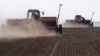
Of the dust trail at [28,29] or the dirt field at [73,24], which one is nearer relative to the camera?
the dust trail at [28,29]

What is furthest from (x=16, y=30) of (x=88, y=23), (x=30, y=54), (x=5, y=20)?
(x=88, y=23)

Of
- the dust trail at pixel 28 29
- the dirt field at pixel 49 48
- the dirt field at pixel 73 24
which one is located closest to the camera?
A: the dirt field at pixel 49 48

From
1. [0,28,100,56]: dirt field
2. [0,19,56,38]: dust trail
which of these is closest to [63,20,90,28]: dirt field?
[0,19,56,38]: dust trail

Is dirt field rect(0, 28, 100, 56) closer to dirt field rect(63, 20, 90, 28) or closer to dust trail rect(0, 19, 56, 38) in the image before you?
dust trail rect(0, 19, 56, 38)

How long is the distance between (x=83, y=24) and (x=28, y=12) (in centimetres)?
2684

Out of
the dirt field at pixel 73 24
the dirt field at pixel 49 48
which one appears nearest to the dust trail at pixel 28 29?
the dirt field at pixel 49 48

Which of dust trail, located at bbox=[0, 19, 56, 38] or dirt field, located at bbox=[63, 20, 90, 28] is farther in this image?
dirt field, located at bbox=[63, 20, 90, 28]

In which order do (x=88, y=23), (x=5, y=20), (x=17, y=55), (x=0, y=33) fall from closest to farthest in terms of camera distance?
(x=17, y=55), (x=0, y=33), (x=5, y=20), (x=88, y=23)

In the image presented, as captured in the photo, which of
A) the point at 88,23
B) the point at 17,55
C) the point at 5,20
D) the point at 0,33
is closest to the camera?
the point at 17,55

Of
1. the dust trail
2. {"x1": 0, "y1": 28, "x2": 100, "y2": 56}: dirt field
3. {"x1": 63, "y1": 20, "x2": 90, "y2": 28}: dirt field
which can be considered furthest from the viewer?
{"x1": 63, "y1": 20, "x2": 90, "y2": 28}: dirt field

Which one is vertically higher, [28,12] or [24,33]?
[28,12]

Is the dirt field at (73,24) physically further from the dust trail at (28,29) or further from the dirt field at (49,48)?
the dirt field at (49,48)

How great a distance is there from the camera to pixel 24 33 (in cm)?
2872

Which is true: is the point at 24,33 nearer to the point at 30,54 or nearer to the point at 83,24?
the point at 30,54
